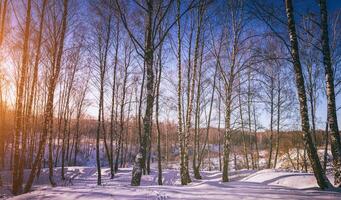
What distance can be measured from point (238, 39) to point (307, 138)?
7.53m

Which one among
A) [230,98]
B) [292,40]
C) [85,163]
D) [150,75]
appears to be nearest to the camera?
[292,40]

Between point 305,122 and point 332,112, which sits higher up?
point 332,112

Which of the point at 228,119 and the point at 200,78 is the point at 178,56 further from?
the point at 228,119

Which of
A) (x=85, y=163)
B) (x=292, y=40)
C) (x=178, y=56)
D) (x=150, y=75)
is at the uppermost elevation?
(x=178, y=56)

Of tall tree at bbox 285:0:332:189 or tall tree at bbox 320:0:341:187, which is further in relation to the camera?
tall tree at bbox 320:0:341:187

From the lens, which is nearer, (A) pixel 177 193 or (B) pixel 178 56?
(A) pixel 177 193

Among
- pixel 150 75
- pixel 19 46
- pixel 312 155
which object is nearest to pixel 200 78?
pixel 150 75

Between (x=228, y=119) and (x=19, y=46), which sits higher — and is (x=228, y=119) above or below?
below

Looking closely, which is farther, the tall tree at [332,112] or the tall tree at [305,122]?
the tall tree at [332,112]

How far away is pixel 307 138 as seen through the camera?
6.16m

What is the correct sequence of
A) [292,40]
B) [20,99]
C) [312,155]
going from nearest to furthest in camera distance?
1. [312,155]
2. [292,40]
3. [20,99]

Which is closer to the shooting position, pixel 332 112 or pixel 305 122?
pixel 305 122

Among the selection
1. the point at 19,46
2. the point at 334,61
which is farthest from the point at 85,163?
the point at 334,61

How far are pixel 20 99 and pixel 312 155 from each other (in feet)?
36.3
